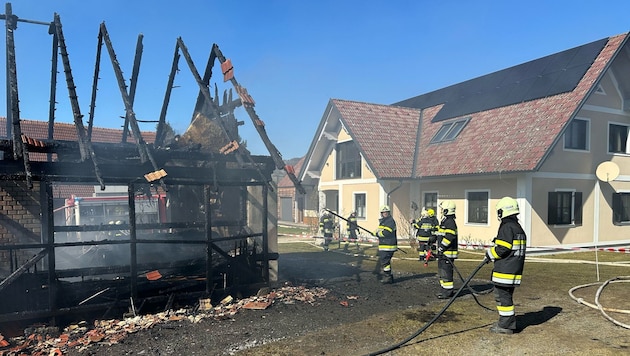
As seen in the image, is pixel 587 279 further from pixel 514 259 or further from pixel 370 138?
pixel 370 138

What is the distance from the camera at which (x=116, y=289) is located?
6488mm

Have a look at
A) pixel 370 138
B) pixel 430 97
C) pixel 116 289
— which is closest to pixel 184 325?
pixel 116 289

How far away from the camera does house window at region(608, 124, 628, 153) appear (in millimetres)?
15742

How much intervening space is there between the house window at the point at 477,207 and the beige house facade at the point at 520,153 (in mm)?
39

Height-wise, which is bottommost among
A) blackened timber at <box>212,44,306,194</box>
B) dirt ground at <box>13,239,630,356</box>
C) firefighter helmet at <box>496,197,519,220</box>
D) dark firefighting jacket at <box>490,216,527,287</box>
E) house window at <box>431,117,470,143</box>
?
dirt ground at <box>13,239,630,356</box>

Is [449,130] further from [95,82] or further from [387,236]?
[95,82]

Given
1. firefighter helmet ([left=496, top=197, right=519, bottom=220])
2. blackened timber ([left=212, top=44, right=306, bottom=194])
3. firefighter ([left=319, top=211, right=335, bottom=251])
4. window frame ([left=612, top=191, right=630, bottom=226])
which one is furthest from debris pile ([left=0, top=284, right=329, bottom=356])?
window frame ([left=612, top=191, right=630, bottom=226])

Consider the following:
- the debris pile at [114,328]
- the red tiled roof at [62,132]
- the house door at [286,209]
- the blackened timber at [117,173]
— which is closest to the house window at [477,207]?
the debris pile at [114,328]

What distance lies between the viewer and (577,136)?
1494 cm

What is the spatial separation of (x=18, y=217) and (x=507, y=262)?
24.7 ft

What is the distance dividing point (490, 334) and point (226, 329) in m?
3.65

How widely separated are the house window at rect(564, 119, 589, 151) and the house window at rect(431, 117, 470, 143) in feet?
12.7

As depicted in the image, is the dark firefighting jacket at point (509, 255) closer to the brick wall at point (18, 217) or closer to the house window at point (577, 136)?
the brick wall at point (18, 217)

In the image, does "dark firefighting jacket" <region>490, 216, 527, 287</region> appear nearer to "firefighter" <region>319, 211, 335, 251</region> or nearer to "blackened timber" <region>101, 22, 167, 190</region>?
Answer: "blackened timber" <region>101, 22, 167, 190</region>
